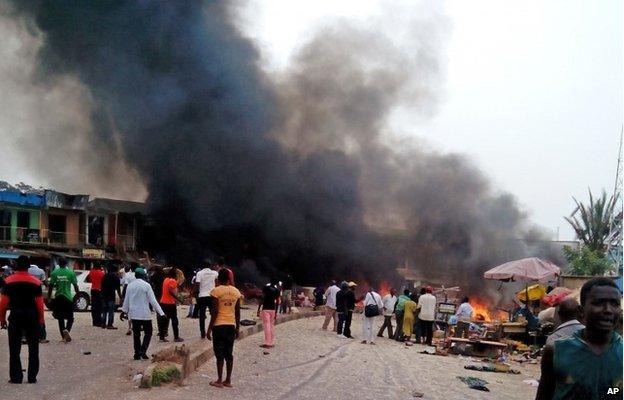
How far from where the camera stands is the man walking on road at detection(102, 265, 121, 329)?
14.4 m

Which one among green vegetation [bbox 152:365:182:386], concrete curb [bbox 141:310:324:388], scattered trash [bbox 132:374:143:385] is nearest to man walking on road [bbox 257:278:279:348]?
concrete curb [bbox 141:310:324:388]

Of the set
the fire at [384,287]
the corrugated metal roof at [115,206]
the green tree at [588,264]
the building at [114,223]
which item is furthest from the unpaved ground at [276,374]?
the building at [114,223]

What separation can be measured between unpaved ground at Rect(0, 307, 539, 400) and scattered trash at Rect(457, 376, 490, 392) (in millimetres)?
123

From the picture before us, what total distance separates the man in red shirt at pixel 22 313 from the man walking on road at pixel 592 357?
6.73m

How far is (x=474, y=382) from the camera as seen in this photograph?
10883mm

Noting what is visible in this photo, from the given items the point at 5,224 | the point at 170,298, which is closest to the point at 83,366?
the point at 170,298

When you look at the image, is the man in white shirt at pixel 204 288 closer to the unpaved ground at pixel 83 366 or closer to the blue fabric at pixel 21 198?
the unpaved ground at pixel 83 366

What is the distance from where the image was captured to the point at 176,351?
9289mm

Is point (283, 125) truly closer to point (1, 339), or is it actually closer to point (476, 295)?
point (476, 295)

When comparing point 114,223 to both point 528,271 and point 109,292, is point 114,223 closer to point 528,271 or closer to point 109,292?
point 109,292

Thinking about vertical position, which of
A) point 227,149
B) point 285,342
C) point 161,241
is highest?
point 227,149

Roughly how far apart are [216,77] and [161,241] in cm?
936

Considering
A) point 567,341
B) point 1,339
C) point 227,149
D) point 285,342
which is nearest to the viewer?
point 567,341

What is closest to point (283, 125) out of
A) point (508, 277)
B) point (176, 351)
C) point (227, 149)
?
point (227, 149)
